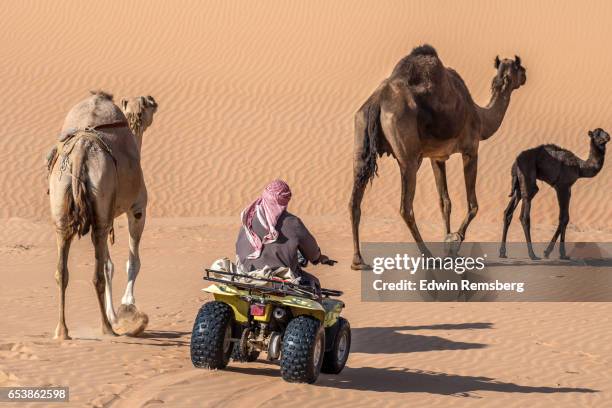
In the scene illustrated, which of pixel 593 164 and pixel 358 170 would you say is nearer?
pixel 358 170

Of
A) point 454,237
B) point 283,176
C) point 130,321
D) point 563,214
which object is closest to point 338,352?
point 130,321

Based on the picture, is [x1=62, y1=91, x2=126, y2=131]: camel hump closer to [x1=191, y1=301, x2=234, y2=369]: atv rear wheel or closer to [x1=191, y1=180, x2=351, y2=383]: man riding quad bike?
[x1=191, y1=180, x2=351, y2=383]: man riding quad bike

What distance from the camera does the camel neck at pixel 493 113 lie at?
1585cm

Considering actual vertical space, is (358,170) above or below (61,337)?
above

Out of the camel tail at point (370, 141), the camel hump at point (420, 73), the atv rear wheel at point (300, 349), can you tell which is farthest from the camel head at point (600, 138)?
the atv rear wheel at point (300, 349)

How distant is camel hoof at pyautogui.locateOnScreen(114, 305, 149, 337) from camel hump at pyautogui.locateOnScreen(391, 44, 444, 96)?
5.59 m

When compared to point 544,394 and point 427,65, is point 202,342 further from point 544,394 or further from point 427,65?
point 427,65

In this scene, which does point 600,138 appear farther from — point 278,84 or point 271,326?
point 278,84

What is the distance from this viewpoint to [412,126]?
1375cm

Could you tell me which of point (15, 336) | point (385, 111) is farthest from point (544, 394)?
point (385, 111)

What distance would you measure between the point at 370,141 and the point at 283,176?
10.9m

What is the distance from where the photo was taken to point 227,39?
34.3 m

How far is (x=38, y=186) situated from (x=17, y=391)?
16246 mm

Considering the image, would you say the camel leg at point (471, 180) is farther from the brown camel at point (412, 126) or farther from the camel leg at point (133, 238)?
the camel leg at point (133, 238)
